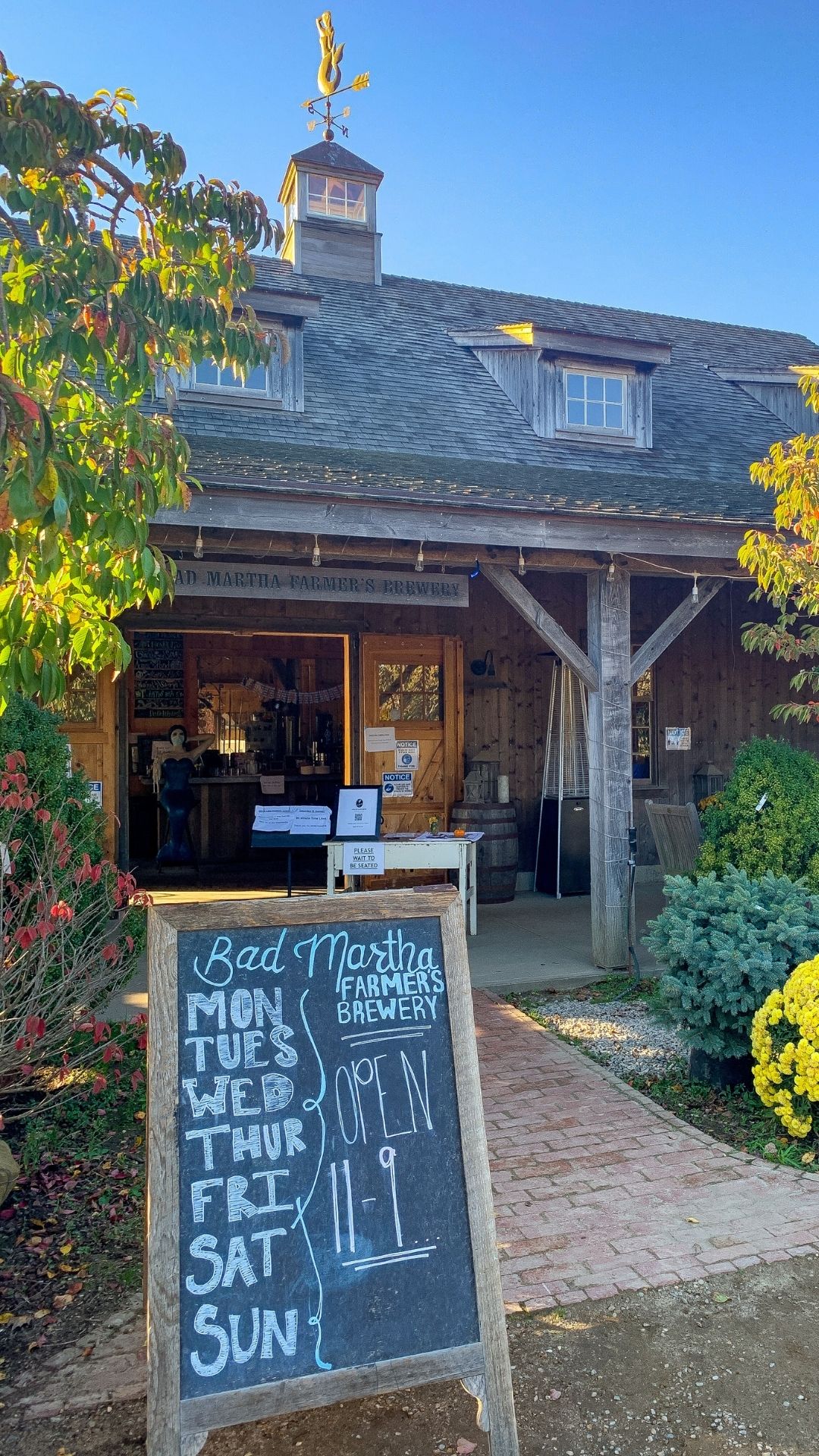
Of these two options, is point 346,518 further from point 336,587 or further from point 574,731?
point 574,731

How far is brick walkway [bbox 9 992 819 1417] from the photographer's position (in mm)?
2820

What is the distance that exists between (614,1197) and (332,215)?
11672mm

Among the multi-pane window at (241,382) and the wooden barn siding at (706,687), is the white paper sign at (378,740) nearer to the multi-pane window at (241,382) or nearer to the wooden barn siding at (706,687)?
the wooden barn siding at (706,687)

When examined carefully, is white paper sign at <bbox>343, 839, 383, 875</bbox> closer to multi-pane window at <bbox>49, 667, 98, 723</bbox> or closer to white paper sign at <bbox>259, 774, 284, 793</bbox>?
multi-pane window at <bbox>49, 667, 98, 723</bbox>

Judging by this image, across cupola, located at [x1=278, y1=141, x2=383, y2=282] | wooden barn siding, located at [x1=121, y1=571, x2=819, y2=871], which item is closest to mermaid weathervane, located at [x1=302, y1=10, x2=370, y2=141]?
cupola, located at [x1=278, y1=141, x2=383, y2=282]

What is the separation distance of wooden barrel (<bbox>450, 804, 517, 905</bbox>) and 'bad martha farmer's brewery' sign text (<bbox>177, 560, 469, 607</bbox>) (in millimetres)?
2288

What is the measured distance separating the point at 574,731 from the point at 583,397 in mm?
3651

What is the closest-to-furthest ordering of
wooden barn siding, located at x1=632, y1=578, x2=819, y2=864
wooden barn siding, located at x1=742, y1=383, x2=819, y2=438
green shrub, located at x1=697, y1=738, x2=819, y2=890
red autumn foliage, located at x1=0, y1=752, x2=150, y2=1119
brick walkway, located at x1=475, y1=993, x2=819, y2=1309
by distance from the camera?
brick walkway, located at x1=475, y1=993, x2=819, y2=1309 → red autumn foliage, located at x1=0, y1=752, x2=150, y2=1119 → green shrub, located at x1=697, y1=738, x2=819, y2=890 → wooden barn siding, located at x1=632, y1=578, x2=819, y2=864 → wooden barn siding, located at x1=742, y1=383, x2=819, y2=438

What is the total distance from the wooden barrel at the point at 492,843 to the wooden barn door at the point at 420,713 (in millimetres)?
567

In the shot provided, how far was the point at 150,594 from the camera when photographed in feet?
10.7

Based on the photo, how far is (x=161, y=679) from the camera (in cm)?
1352

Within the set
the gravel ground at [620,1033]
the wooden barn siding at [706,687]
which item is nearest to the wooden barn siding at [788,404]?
the wooden barn siding at [706,687]

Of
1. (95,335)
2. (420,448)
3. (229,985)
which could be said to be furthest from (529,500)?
(229,985)

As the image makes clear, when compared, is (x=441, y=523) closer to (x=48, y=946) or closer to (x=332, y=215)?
(x=48, y=946)
